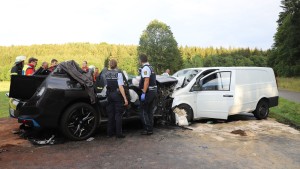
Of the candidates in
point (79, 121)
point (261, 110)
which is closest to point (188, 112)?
point (261, 110)

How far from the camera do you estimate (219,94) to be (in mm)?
8656

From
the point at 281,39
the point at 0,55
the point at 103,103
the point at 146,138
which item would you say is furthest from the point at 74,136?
the point at 0,55

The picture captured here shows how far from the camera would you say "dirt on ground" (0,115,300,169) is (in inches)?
202

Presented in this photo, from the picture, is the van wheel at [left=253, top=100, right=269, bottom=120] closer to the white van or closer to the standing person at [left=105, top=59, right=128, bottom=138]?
the white van

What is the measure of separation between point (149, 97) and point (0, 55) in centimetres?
8853

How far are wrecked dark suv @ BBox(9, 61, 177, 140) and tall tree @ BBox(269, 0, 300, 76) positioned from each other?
137 feet

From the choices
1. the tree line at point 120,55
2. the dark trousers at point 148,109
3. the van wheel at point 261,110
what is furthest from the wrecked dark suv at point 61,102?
the tree line at point 120,55

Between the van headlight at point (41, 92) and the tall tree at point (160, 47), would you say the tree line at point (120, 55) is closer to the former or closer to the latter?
the tall tree at point (160, 47)

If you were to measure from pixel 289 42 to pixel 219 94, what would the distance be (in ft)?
133

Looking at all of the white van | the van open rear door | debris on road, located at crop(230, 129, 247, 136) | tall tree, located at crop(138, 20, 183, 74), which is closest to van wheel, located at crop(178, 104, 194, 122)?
the white van

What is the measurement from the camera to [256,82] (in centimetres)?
957

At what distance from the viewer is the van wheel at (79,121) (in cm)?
642

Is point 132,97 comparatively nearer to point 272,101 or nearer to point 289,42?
point 272,101

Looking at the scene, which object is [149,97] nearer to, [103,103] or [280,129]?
[103,103]
